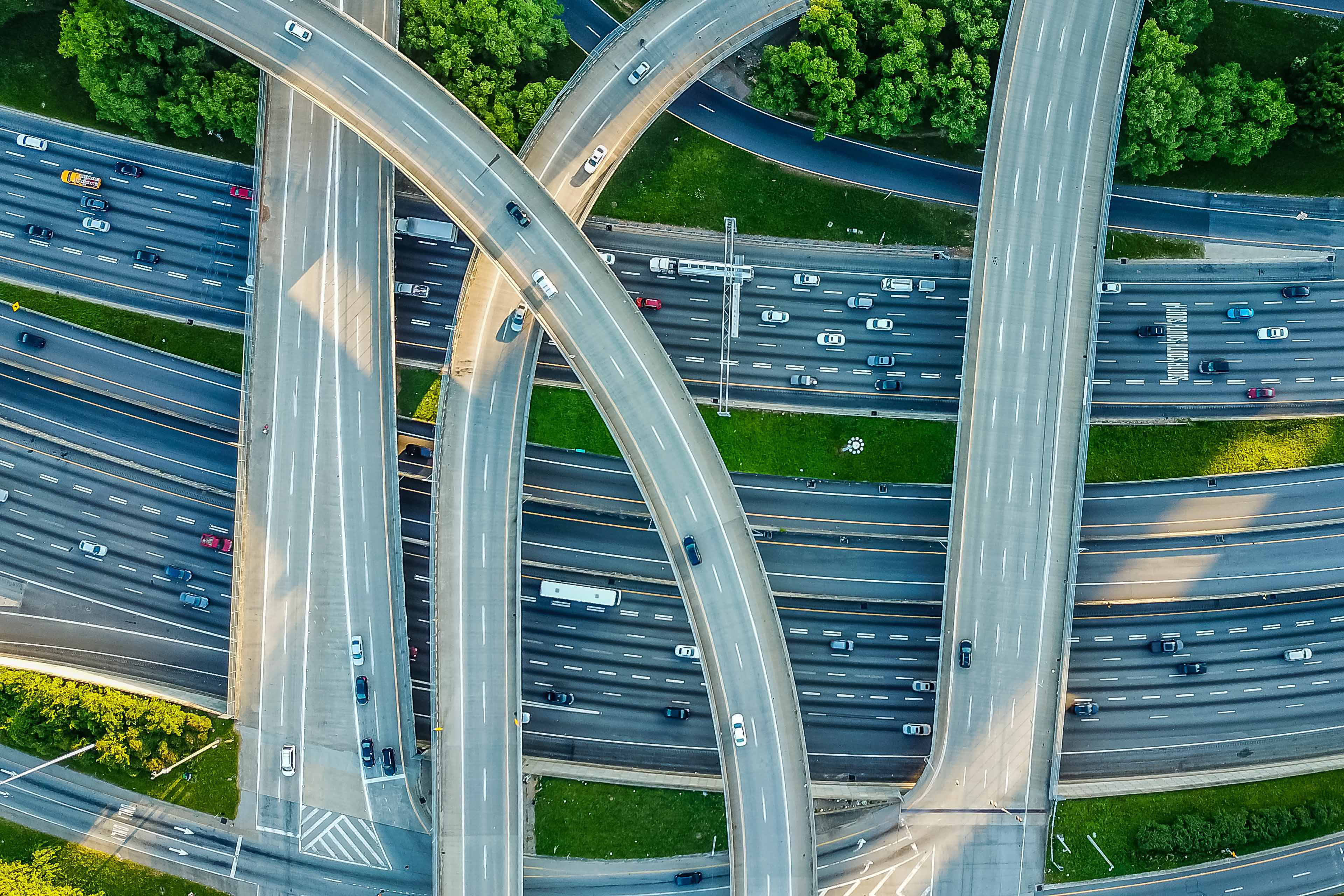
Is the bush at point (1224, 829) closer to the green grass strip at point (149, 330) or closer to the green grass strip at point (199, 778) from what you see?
the green grass strip at point (199, 778)

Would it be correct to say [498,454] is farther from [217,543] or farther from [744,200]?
[744,200]

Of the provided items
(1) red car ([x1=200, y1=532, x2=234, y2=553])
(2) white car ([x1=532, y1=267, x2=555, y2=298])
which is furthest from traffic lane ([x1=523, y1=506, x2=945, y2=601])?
(1) red car ([x1=200, y1=532, x2=234, y2=553])

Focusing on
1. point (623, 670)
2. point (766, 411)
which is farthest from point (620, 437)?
point (623, 670)

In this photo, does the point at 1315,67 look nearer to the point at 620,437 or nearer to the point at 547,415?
the point at 620,437

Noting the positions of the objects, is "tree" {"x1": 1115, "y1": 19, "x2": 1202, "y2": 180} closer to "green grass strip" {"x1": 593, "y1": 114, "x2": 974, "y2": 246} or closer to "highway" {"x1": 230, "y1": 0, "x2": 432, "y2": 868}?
"green grass strip" {"x1": 593, "y1": 114, "x2": 974, "y2": 246}

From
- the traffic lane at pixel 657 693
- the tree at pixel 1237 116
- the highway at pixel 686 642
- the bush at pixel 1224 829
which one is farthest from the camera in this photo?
the highway at pixel 686 642

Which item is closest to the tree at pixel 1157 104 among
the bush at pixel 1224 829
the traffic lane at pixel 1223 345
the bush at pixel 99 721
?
the traffic lane at pixel 1223 345
